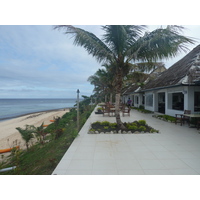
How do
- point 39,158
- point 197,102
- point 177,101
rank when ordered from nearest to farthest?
point 39,158 → point 197,102 → point 177,101

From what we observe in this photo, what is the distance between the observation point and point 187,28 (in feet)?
16.6

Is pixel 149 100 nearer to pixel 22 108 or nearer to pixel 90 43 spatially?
pixel 90 43

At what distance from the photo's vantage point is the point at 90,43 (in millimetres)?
6086

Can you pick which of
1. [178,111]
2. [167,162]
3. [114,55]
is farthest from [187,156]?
[178,111]

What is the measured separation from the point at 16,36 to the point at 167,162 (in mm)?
Answer: 11408

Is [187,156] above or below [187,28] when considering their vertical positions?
below

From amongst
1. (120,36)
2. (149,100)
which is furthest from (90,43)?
(149,100)

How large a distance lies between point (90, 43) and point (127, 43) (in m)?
2.05

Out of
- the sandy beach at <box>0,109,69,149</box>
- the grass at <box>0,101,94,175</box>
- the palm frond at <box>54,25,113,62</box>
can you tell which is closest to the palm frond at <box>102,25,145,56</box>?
the palm frond at <box>54,25,113,62</box>

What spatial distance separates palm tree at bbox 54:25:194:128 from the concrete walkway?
2.22 meters

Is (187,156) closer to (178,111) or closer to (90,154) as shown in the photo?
(90,154)

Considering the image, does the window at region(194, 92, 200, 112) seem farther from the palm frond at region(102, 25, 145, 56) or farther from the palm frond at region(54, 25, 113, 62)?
the palm frond at region(54, 25, 113, 62)
